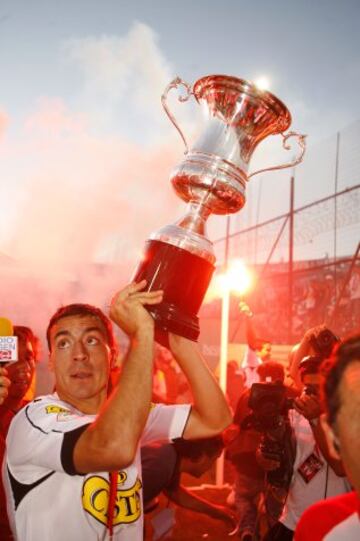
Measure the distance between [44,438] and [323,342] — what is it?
2.70m

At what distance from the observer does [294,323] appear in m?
12.0

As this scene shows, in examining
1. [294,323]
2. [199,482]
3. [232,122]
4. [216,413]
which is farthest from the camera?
[294,323]

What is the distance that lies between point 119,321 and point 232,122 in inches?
42.1

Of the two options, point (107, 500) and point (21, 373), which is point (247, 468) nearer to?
point (21, 373)

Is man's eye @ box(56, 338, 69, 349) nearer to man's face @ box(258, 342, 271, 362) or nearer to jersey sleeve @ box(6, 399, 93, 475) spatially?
jersey sleeve @ box(6, 399, 93, 475)

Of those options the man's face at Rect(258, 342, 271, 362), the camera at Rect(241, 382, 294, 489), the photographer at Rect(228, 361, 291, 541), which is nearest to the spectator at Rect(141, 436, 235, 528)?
the photographer at Rect(228, 361, 291, 541)

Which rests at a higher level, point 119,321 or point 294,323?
point 294,323

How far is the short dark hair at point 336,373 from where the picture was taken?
1.22 meters

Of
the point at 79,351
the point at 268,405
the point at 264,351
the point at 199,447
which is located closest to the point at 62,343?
the point at 79,351

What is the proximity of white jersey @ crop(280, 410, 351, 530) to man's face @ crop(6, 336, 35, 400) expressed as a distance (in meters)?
2.33

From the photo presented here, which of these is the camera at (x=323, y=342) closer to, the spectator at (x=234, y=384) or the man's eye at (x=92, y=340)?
the man's eye at (x=92, y=340)

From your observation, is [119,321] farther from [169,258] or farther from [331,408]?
[331,408]

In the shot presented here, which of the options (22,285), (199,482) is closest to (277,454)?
(199,482)

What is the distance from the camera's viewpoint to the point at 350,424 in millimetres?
1142
